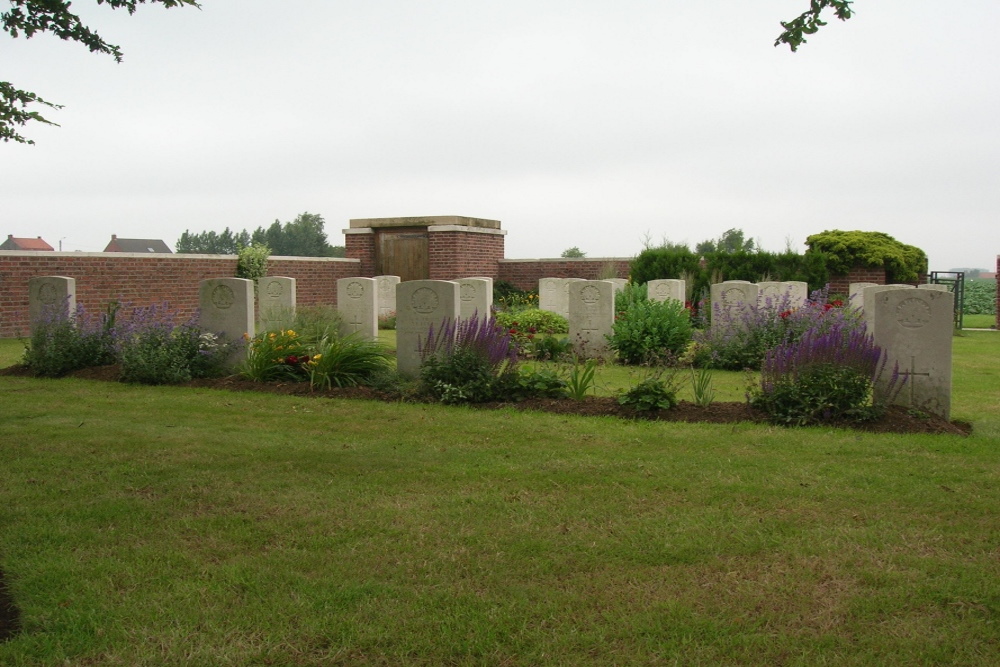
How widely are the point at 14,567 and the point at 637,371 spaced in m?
8.39

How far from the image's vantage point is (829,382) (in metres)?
7.04

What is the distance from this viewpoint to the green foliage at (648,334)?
12.2 metres

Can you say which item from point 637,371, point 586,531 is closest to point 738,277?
point 637,371

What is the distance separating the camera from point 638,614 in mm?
3443

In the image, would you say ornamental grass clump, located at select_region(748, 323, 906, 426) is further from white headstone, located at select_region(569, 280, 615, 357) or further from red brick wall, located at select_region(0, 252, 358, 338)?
red brick wall, located at select_region(0, 252, 358, 338)

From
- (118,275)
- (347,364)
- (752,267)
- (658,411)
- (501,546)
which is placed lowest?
(501,546)

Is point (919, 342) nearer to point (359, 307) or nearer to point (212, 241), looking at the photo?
point (359, 307)

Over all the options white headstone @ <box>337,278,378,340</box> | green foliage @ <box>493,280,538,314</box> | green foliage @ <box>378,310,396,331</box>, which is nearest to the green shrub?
white headstone @ <box>337,278,378,340</box>

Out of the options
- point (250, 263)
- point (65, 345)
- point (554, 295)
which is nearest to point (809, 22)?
point (65, 345)

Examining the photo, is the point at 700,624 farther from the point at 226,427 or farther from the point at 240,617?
the point at 226,427

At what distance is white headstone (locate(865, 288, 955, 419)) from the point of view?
7082mm

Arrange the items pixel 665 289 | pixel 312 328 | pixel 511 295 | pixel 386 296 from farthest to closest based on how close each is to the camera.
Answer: pixel 511 295 < pixel 386 296 < pixel 665 289 < pixel 312 328

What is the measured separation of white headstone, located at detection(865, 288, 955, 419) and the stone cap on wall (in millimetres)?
17021

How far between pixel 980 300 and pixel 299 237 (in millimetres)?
39443
